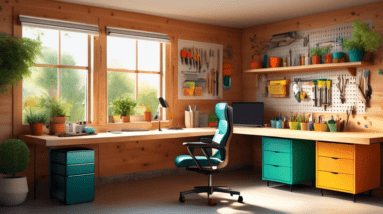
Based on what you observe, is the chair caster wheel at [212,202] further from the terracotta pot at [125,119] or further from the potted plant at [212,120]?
the potted plant at [212,120]

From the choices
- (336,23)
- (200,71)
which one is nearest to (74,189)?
(200,71)

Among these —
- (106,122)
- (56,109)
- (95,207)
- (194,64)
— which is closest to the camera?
(95,207)

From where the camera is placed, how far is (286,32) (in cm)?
583

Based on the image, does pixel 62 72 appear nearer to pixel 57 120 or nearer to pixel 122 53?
pixel 57 120

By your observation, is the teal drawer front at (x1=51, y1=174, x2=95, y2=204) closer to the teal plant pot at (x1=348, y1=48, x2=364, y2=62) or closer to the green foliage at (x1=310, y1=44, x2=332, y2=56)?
the green foliage at (x1=310, y1=44, x2=332, y2=56)

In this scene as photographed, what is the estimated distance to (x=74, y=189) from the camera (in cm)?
408

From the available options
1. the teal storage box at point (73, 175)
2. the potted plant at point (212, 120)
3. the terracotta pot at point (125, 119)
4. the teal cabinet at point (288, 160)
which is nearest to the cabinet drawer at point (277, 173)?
the teal cabinet at point (288, 160)

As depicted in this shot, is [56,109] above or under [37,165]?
above

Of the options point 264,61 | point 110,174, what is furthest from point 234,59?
point 110,174

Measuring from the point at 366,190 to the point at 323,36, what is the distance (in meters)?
2.18

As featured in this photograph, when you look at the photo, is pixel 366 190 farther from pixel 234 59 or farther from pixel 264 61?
pixel 234 59

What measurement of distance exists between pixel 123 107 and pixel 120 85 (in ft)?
1.36

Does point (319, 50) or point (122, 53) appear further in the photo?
point (122, 53)

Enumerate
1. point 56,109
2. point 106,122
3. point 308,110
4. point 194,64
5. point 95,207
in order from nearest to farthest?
point 95,207, point 56,109, point 106,122, point 308,110, point 194,64
